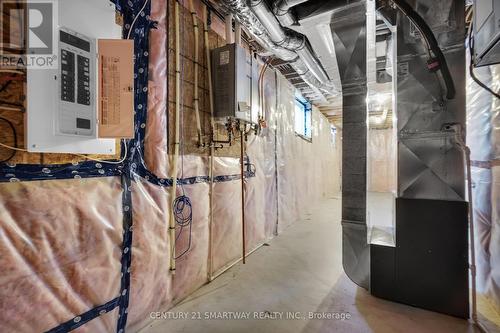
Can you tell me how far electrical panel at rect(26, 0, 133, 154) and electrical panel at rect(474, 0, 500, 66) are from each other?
2023mm

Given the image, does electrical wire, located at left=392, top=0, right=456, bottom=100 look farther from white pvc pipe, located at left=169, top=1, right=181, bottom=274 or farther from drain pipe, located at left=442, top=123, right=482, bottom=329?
white pvc pipe, located at left=169, top=1, right=181, bottom=274

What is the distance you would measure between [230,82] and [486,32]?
69.0 inches

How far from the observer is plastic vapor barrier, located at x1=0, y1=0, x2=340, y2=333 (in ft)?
3.54

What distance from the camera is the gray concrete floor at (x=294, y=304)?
5.39 ft

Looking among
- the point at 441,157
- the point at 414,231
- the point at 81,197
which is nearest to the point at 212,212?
the point at 81,197

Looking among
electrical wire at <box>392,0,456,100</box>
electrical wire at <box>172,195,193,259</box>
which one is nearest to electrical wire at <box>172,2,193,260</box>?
electrical wire at <box>172,195,193,259</box>

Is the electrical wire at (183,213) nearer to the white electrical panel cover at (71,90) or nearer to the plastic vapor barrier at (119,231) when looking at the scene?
the plastic vapor barrier at (119,231)

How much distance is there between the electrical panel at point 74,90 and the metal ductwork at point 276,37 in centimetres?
107

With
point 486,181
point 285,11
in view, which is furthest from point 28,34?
point 486,181

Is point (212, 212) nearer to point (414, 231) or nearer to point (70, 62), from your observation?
point (70, 62)

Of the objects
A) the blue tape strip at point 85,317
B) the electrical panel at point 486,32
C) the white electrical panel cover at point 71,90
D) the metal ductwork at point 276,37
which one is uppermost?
the metal ductwork at point 276,37

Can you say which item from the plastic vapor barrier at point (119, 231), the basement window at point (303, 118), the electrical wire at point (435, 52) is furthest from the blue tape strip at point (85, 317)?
the basement window at point (303, 118)

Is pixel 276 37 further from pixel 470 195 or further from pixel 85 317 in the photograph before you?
pixel 85 317

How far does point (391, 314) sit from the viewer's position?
179 centimetres
